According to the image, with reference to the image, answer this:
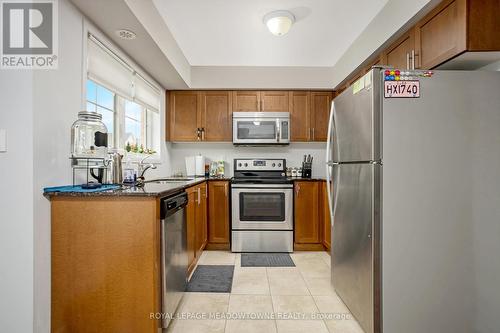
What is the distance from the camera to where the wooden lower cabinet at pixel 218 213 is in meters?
3.52

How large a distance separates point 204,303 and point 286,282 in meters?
0.84

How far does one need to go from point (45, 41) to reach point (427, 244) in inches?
105

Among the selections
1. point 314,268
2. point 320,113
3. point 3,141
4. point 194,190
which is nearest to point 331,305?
point 314,268

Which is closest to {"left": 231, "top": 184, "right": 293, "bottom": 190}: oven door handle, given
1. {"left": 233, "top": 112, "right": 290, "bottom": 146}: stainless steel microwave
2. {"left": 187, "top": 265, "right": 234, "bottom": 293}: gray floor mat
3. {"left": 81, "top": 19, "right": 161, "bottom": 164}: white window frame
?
{"left": 233, "top": 112, "right": 290, "bottom": 146}: stainless steel microwave

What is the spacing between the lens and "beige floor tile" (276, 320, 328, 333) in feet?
5.97

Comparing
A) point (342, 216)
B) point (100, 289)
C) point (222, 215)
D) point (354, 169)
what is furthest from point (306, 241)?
point (100, 289)

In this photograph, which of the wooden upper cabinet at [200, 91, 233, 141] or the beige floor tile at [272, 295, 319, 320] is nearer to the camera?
the beige floor tile at [272, 295, 319, 320]

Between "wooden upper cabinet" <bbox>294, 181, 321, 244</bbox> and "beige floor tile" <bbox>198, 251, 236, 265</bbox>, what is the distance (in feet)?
3.03

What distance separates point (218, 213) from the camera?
352cm

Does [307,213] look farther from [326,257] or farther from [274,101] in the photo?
[274,101]

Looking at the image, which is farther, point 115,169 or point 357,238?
point 115,169

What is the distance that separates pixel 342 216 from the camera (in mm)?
2086

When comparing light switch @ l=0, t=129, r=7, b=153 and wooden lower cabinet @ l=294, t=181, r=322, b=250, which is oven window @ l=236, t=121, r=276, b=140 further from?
light switch @ l=0, t=129, r=7, b=153

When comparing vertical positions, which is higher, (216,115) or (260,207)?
(216,115)
